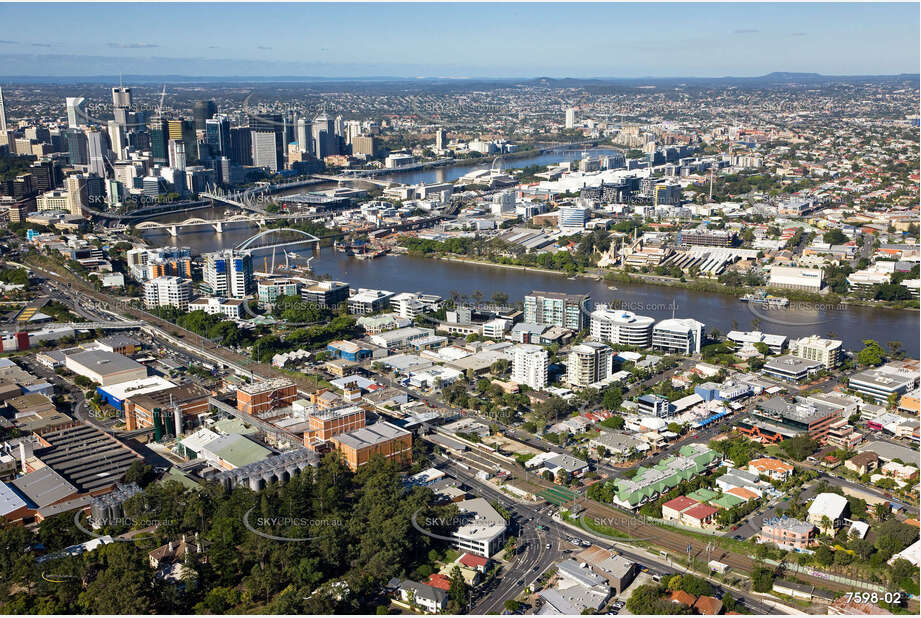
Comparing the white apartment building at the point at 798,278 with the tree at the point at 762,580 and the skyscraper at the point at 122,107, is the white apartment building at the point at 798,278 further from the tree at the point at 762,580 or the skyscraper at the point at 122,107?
the skyscraper at the point at 122,107

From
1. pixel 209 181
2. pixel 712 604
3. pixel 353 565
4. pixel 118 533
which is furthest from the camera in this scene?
pixel 209 181

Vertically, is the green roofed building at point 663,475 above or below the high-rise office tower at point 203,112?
below

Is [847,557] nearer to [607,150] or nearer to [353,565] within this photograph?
[353,565]

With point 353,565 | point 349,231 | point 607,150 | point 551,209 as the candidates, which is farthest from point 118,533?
point 607,150

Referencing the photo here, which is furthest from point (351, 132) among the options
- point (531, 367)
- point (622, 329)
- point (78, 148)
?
point (531, 367)

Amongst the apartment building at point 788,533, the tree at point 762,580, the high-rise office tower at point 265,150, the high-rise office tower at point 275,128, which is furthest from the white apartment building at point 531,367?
the high-rise office tower at point 275,128

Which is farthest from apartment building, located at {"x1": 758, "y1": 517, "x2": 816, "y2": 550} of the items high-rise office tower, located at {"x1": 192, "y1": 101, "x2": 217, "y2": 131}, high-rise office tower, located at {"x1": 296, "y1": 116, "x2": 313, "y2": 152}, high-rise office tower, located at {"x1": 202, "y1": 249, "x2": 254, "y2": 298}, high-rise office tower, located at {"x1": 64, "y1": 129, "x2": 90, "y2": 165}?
high-rise office tower, located at {"x1": 192, "y1": 101, "x2": 217, "y2": 131}

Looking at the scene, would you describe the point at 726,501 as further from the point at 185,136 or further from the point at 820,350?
the point at 185,136
